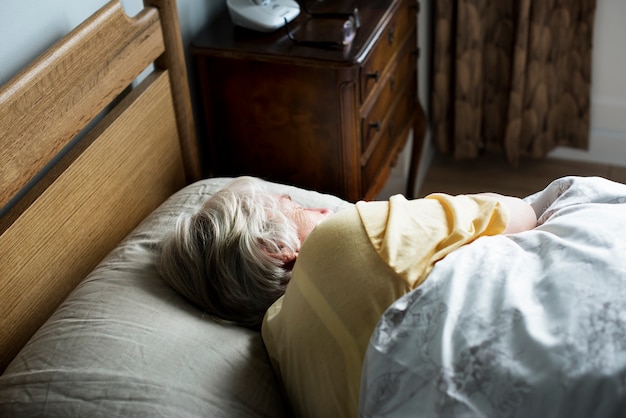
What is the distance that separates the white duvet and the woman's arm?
154mm

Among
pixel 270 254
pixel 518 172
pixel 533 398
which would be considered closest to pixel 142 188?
pixel 270 254

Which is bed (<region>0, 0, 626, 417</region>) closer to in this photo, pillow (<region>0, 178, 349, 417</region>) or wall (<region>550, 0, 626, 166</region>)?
pillow (<region>0, 178, 349, 417</region>)

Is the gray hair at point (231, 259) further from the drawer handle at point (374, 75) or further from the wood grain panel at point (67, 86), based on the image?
the drawer handle at point (374, 75)

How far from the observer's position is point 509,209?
1314 mm

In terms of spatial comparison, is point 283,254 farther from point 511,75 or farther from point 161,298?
point 511,75

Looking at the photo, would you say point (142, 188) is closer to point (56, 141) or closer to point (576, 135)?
point (56, 141)

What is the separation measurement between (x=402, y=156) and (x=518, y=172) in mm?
495

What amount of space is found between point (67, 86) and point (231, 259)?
0.42m

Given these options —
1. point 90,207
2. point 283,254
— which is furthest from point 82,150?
point 283,254

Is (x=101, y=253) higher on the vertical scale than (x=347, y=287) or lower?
lower

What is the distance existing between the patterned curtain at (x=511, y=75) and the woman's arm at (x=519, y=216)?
1224mm

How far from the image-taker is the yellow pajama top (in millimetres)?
1103

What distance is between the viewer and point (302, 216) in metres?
1.37

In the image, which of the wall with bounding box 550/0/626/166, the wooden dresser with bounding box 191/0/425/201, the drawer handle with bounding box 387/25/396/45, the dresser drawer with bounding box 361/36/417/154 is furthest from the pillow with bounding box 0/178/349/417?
the wall with bounding box 550/0/626/166
